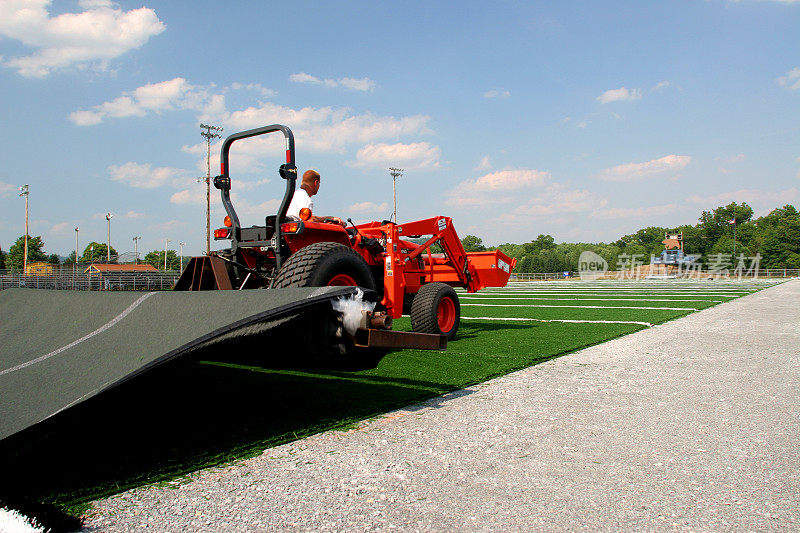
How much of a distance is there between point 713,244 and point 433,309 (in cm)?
13481

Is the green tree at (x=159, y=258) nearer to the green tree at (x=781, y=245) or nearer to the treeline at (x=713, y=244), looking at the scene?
the treeline at (x=713, y=244)

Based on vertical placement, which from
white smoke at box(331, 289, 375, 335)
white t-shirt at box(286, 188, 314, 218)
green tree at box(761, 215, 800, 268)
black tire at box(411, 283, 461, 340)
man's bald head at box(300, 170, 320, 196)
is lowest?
black tire at box(411, 283, 461, 340)

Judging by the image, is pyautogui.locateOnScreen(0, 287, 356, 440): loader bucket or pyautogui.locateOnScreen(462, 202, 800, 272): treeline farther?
pyautogui.locateOnScreen(462, 202, 800, 272): treeline

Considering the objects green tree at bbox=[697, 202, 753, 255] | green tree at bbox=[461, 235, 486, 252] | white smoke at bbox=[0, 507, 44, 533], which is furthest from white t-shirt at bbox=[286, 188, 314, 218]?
green tree at bbox=[697, 202, 753, 255]

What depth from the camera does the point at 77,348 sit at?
10.8 feet

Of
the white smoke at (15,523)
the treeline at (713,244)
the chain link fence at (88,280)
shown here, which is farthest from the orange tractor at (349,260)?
the treeline at (713,244)

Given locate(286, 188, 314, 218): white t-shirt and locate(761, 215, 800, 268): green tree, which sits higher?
locate(761, 215, 800, 268): green tree

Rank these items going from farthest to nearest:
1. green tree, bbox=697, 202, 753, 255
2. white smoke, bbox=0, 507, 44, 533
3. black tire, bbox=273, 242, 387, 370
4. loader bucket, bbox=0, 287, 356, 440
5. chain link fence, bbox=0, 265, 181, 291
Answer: green tree, bbox=697, 202, 753, 255 → chain link fence, bbox=0, 265, 181, 291 → black tire, bbox=273, 242, 387, 370 → loader bucket, bbox=0, 287, 356, 440 → white smoke, bbox=0, 507, 44, 533

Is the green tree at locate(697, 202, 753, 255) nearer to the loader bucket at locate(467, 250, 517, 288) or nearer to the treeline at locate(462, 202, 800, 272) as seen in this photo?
the treeline at locate(462, 202, 800, 272)

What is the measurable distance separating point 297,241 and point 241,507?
10.9 ft

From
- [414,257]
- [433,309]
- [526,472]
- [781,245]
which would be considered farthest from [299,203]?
[781,245]

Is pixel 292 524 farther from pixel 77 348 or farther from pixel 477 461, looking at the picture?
pixel 77 348

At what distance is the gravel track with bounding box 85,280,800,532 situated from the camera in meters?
2.37

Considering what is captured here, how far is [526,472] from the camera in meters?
2.95
